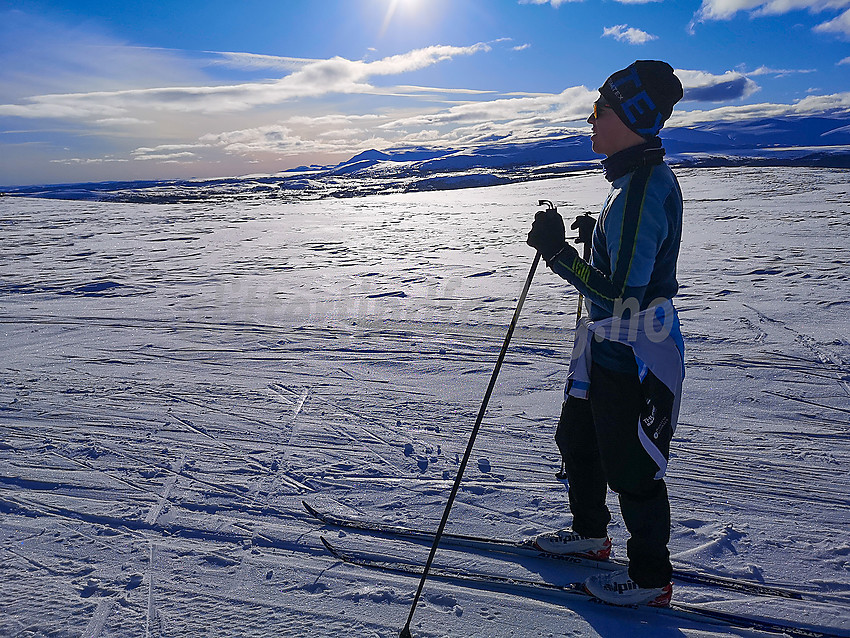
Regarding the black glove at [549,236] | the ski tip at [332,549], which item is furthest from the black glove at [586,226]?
the ski tip at [332,549]

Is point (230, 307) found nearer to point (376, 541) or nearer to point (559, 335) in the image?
point (559, 335)

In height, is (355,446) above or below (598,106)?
below

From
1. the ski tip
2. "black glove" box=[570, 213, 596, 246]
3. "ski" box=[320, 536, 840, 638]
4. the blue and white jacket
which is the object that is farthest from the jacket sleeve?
the ski tip

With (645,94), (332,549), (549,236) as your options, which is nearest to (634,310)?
(549,236)

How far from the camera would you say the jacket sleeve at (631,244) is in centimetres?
173

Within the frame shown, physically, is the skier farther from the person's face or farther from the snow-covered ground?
the snow-covered ground

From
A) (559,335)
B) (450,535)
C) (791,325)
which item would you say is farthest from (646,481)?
(791,325)

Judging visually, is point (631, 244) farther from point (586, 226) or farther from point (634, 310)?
point (586, 226)

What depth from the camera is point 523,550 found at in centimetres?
248

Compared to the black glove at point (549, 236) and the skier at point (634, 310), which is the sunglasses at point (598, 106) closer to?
the skier at point (634, 310)

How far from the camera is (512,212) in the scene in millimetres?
16938

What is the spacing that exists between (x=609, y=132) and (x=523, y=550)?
1.89 metres

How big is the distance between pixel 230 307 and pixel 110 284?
268 cm

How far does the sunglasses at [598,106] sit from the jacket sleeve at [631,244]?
28cm
